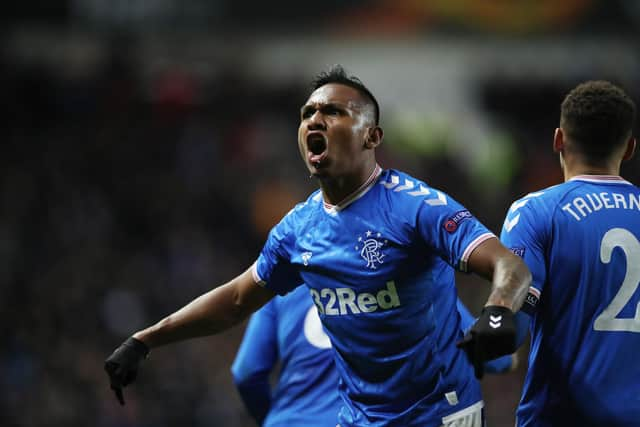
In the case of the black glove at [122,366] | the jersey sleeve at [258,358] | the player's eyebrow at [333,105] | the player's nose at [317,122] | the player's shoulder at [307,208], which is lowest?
the jersey sleeve at [258,358]

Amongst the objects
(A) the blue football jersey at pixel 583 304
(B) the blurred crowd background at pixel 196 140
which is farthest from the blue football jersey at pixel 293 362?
(B) the blurred crowd background at pixel 196 140

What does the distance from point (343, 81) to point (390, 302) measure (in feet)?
3.28

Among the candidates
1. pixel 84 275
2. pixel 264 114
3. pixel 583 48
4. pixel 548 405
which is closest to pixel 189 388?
pixel 84 275

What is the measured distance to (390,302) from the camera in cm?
413

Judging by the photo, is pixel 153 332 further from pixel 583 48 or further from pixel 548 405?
pixel 583 48

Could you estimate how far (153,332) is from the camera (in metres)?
4.68

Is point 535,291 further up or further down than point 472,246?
further down

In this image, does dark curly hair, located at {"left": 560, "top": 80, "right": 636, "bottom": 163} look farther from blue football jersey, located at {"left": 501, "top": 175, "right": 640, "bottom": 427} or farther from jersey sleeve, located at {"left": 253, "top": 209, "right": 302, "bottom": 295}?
jersey sleeve, located at {"left": 253, "top": 209, "right": 302, "bottom": 295}

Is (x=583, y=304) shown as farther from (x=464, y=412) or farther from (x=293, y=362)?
(x=293, y=362)

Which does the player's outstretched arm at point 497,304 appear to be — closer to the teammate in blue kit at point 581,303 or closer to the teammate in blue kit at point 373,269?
the teammate in blue kit at point 373,269

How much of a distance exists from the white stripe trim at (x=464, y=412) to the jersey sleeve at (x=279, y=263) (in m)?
0.92

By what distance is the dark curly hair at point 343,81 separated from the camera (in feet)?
14.6

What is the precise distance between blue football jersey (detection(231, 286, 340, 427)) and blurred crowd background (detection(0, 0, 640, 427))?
527 centimetres

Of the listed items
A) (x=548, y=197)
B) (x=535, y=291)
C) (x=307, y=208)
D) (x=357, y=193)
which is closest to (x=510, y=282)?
(x=535, y=291)
